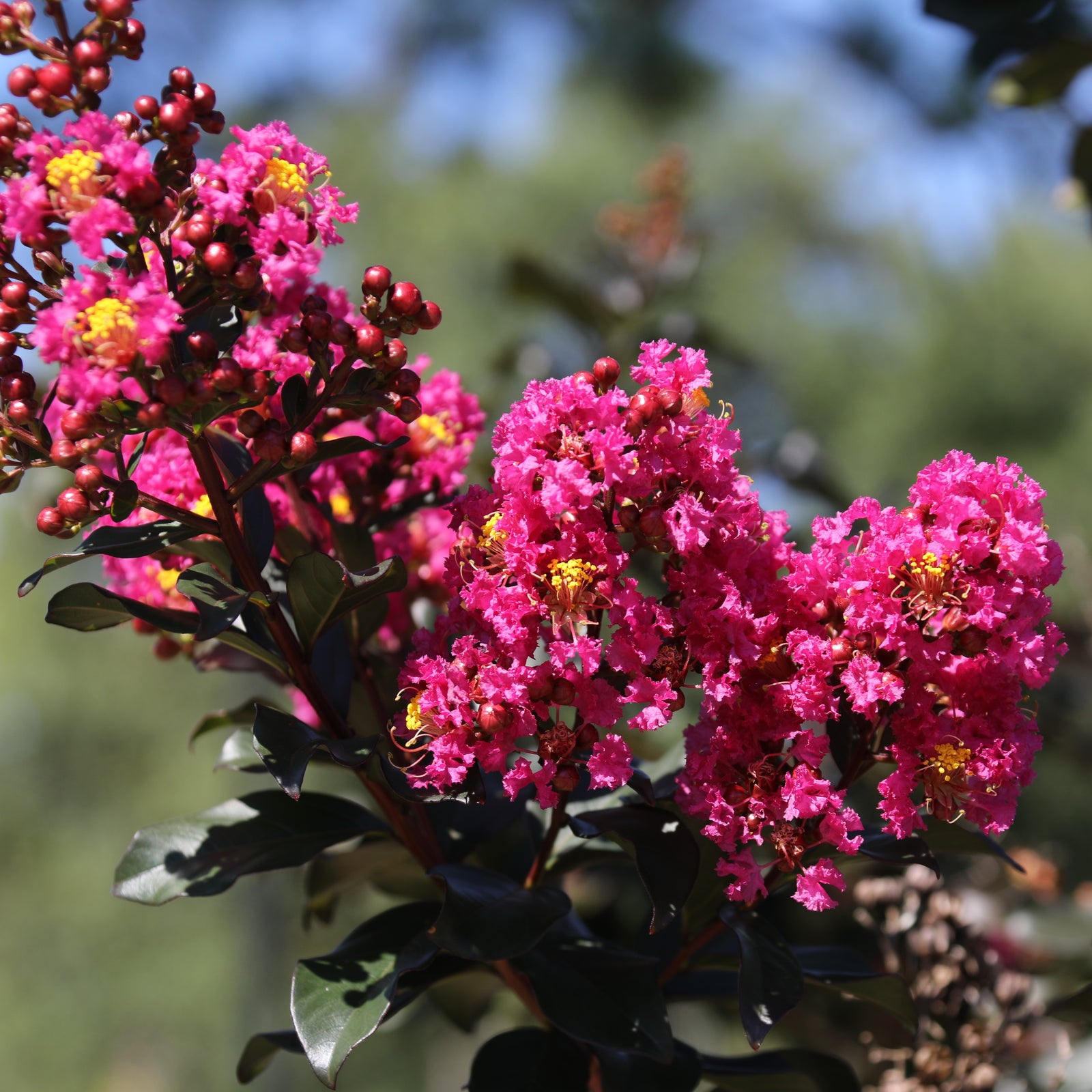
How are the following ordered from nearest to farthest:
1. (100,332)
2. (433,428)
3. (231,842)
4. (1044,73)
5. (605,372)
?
(100,332) < (605,372) < (231,842) < (433,428) < (1044,73)

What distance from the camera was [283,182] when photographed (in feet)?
2.39

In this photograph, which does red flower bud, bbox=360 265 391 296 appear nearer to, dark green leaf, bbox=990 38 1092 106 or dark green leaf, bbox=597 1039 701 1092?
dark green leaf, bbox=597 1039 701 1092

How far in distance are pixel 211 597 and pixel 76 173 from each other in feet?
0.91

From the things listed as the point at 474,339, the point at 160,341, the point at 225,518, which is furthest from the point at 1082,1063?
the point at 474,339

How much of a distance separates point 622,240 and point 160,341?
5.94 ft

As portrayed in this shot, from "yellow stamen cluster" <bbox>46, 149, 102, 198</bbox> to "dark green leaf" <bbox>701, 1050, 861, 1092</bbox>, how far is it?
81 centimetres

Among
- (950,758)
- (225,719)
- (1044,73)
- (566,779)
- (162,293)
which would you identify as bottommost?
(225,719)

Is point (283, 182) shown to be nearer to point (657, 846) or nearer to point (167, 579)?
point (167, 579)

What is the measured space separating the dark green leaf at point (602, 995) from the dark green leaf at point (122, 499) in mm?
452

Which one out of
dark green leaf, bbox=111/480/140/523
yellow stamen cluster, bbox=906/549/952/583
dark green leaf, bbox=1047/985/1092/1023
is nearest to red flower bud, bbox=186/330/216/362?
dark green leaf, bbox=111/480/140/523

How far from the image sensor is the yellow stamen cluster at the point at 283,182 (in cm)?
73

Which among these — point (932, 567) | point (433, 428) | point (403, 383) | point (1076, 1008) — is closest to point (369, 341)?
point (403, 383)

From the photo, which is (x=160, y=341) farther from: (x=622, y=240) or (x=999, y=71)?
(x=622, y=240)

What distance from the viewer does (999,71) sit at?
5.05 ft
